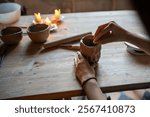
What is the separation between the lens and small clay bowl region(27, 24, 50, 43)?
1.15 meters

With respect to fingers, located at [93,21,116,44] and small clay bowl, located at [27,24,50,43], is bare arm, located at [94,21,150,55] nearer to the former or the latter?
fingers, located at [93,21,116,44]

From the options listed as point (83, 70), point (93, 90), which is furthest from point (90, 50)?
point (93, 90)

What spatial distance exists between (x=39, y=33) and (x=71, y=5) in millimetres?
1742

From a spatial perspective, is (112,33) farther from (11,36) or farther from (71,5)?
(71,5)

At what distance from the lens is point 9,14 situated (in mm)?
1392

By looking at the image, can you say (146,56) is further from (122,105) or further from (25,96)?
(25,96)

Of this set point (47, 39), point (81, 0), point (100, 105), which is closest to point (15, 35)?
point (47, 39)

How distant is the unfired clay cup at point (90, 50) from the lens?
96cm

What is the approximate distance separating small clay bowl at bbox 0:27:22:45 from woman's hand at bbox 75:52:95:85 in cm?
Result: 39

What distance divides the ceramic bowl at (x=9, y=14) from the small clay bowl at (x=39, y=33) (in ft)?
0.90

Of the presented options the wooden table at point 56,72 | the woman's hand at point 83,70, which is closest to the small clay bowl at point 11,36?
the wooden table at point 56,72

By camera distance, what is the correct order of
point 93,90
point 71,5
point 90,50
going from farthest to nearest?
point 71,5, point 90,50, point 93,90

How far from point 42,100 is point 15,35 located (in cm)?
46

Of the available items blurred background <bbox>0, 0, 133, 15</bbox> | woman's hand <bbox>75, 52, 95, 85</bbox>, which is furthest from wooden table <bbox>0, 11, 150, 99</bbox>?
blurred background <bbox>0, 0, 133, 15</bbox>
